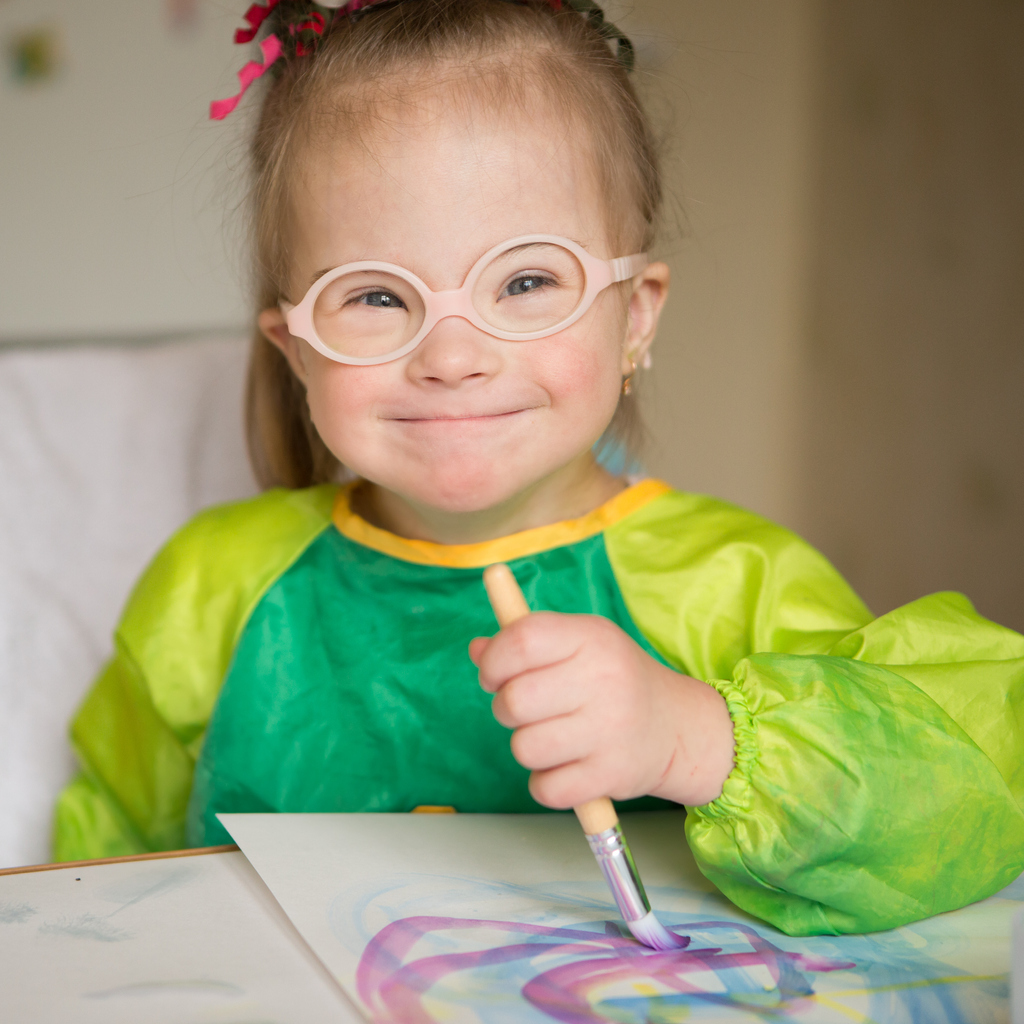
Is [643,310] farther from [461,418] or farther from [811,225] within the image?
[811,225]


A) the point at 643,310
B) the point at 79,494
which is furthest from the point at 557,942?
the point at 79,494

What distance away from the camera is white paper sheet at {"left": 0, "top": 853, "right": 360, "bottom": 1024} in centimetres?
48

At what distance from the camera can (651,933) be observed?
0.54 m

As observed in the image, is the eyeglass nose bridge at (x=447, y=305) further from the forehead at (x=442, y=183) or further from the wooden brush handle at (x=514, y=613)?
the wooden brush handle at (x=514, y=613)

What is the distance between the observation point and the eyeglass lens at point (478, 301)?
740 millimetres

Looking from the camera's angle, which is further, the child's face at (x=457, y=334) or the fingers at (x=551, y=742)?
the child's face at (x=457, y=334)

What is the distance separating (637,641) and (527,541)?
0.12m

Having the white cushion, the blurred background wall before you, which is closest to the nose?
the white cushion

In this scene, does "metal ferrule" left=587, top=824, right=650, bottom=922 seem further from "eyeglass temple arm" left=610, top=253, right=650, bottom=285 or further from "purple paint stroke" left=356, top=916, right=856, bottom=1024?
"eyeglass temple arm" left=610, top=253, right=650, bottom=285

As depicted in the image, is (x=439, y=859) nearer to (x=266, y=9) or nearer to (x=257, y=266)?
(x=257, y=266)

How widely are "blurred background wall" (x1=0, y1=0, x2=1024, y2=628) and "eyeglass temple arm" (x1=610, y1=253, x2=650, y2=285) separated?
1.11m

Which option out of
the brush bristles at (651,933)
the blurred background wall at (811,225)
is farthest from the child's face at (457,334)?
the blurred background wall at (811,225)

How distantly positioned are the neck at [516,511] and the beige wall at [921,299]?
1259mm

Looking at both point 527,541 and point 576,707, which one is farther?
point 527,541
